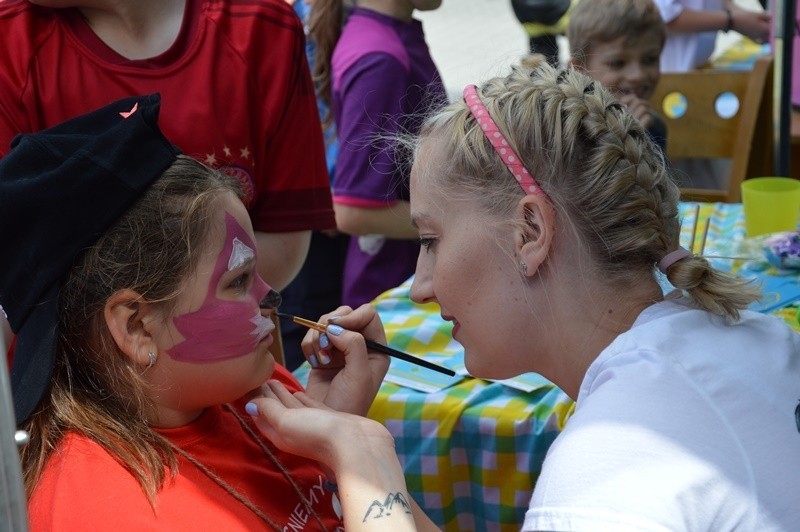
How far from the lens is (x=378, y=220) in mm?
2729

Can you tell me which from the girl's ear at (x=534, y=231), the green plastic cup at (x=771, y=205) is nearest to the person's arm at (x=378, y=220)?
the green plastic cup at (x=771, y=205)

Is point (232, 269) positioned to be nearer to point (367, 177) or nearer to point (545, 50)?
point (367, 177)

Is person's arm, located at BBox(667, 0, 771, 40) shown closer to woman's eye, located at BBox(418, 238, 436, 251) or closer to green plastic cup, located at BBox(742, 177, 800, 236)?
green plastic cup, located at BBox(742, 177, 800, 236)

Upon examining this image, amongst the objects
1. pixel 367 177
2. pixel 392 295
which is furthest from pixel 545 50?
pixel 392 295

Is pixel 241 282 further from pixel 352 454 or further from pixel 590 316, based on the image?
pixel 590 316

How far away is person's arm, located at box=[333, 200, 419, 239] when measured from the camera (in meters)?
2.72

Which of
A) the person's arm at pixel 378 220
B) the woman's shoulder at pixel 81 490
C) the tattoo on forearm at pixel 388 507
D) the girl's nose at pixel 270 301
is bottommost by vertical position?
the person's arm at pixel 378 220

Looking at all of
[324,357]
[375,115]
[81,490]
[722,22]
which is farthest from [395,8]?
[722,22]

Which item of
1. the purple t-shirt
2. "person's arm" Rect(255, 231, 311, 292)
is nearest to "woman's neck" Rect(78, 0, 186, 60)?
"person's arm" Rect(255, 231, 311, 292)

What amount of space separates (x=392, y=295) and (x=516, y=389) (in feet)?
1.78

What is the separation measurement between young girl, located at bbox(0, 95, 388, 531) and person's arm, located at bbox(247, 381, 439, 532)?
0.27ft

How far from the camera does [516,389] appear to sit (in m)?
1.95

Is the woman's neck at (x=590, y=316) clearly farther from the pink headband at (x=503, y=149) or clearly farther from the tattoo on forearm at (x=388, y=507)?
the tattoo on forearm at (x=388, y=507)

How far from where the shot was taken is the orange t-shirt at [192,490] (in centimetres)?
126
